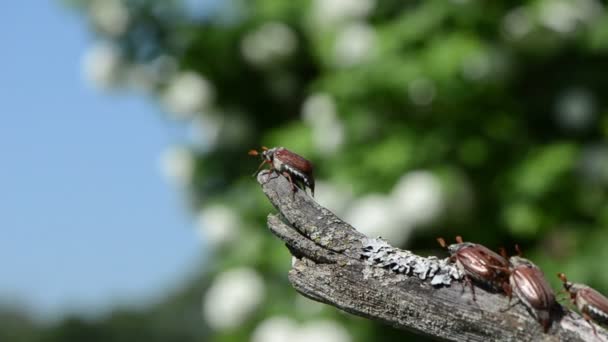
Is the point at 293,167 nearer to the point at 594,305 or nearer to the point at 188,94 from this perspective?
the point at 594,305

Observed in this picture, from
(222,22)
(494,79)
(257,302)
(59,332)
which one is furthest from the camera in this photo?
(59,332)

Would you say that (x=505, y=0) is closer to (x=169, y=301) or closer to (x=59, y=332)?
(x=59, y=332)

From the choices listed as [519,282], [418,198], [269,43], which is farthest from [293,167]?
[269,43]

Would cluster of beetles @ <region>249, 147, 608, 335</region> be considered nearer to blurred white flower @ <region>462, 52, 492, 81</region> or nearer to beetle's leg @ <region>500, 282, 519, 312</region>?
beetle's leg @ <region>500, 282, 519, 312</region>

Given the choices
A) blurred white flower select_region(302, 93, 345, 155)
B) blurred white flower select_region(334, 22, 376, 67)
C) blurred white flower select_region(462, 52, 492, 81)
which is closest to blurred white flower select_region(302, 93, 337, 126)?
blurred white flower select_region(302, 93, 345, 155)

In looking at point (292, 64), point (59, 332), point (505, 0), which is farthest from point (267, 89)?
point (59, 332)

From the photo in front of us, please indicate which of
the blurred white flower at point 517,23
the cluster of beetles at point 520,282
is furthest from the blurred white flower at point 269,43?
the cluster of beetles at point 520,282
